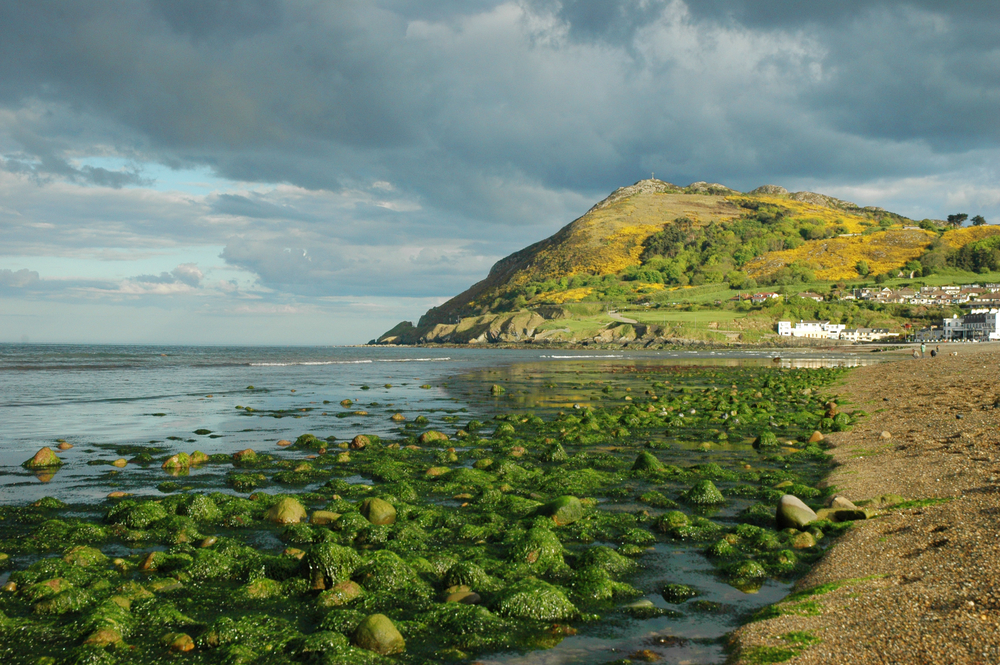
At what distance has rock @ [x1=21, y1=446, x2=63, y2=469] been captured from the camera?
13.3 meters

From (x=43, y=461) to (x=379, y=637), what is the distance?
12065 mm

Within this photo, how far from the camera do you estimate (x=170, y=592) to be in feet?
22.7

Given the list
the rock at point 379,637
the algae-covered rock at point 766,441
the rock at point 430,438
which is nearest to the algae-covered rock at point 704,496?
the algae-covered rock at point 766,441

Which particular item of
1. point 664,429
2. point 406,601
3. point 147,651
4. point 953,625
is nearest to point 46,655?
point 147,651

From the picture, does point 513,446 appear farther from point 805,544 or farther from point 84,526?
point 84,526

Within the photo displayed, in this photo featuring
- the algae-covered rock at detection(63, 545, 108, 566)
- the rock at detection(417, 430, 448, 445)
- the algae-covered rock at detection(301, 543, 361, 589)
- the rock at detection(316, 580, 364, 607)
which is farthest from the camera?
the rock at detection(417, 430, 448, 445)

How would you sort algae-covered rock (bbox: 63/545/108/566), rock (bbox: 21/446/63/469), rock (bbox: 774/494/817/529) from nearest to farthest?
algae-covered rock (bbox: 63/545/108/566)
rock (bbox: 774/494/817/529)
rock (bbox: 21/446/63/469)

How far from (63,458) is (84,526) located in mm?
6945

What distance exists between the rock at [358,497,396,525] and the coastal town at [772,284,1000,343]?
13285cm

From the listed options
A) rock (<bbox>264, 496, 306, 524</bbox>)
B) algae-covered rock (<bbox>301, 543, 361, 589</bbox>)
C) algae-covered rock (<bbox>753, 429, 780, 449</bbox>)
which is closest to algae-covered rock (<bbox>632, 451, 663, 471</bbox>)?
algae-covered rock (<bbox>753, 429, 780, 449</bbox>)

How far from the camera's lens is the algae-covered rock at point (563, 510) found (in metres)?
9.58

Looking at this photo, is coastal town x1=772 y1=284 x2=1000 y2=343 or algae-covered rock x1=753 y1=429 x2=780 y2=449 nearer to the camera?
A: algae-covered rock x1=753 y1=429 x2=780 y2=449

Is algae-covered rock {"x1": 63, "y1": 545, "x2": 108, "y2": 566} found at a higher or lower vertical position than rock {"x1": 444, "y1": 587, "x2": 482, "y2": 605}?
Result: higher

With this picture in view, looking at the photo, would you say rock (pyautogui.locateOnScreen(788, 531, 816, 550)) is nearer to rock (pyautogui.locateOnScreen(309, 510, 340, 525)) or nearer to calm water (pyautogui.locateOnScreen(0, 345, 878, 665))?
calm water (pyautogui.locateOnScreen(0, 345, 878, 665))
